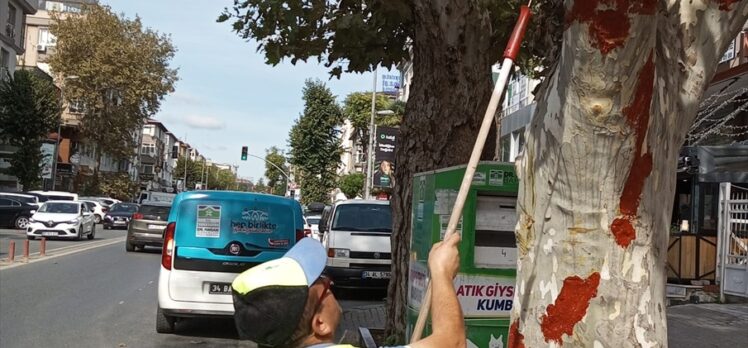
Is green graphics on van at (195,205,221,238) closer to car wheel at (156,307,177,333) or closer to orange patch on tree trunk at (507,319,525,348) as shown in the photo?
car wheel at (156,307,177,333)

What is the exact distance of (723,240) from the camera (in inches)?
512

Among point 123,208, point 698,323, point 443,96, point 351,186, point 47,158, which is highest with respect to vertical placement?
point 47,158

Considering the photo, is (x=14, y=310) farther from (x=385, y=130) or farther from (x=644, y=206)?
(x=385, y=130)

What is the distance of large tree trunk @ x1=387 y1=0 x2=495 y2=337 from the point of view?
662cm

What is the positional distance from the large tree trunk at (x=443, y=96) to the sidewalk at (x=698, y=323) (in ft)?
6.49

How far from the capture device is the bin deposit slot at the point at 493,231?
15.6ft

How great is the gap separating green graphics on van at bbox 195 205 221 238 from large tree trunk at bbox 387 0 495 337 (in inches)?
134

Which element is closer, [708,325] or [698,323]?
[708,325]

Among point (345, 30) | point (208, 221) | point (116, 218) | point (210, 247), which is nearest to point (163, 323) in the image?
point (210, 247)

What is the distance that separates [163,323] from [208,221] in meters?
1.53

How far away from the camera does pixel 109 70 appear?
174 ft

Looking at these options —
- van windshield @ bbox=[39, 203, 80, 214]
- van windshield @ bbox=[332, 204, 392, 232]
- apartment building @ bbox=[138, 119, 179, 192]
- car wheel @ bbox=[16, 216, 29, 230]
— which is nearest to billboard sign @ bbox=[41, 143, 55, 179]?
car wheel @ bbox=[16, 216, 29, 230]

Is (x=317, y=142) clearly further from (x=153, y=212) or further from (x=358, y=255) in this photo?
(x=358, y=255)

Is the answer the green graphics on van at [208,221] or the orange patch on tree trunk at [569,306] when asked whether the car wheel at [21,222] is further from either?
the orange patch on tree trunk at [569,306]
